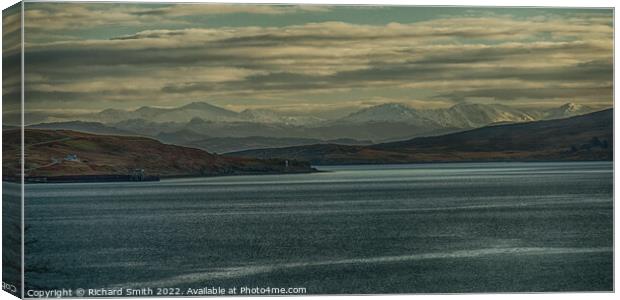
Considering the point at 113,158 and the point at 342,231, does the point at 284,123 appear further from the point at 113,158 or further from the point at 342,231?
the point at 113,158

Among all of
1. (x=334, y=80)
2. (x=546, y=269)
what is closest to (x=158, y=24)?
(x=334, y=80)

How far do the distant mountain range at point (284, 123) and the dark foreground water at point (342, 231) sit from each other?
76 cm

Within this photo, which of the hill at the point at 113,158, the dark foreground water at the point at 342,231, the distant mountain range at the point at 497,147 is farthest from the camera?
the distant mountain range at the point at 497,147

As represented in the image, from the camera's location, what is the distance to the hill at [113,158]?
29.2m

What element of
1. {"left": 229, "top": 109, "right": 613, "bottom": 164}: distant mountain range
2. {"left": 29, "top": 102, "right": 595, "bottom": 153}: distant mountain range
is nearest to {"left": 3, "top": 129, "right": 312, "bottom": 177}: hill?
{"left": 29, "top": 102, "right": 595, "bottom": 153}: distant mountain range

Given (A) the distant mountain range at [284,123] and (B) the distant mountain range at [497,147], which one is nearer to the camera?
(A) the distant mountain range at [284,123]

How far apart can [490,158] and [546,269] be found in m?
2.42

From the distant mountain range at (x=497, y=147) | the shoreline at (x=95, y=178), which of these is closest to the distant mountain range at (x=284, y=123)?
the distant mountain range at (x=497, y=147)

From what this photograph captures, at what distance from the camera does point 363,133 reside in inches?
1216

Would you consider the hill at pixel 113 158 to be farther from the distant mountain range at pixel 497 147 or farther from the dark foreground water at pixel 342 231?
the distant mountain range at pixel 497 147

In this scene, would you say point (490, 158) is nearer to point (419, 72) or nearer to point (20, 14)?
point (419, 72)

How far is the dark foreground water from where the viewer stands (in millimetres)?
29547

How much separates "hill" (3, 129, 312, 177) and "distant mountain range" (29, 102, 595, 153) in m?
0.20

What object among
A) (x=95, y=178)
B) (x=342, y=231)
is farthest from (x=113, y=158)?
(x=342, y=231)
